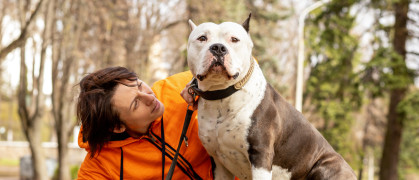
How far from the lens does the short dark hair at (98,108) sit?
131 inches

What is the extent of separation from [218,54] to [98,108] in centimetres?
114

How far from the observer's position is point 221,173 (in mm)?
3277

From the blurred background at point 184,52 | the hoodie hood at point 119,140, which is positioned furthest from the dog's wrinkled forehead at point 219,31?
the blurred background at point 184,52

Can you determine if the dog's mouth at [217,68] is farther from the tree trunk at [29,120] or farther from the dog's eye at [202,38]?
the tree trunk at [29,120]

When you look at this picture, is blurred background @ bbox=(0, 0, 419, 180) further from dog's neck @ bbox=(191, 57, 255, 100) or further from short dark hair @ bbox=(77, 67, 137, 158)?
dog's neck @ bbox=(191, 57, 255, 100)

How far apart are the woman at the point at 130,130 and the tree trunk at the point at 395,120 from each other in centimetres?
1164

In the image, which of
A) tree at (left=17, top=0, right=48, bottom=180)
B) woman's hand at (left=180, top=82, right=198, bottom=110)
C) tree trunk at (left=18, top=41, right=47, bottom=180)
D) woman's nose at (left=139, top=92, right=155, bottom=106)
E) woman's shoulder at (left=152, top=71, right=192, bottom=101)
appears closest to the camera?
woman's hand at (left=180, top=82, right=198, bottom=110)

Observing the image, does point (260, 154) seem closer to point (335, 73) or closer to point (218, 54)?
point (218, 54)

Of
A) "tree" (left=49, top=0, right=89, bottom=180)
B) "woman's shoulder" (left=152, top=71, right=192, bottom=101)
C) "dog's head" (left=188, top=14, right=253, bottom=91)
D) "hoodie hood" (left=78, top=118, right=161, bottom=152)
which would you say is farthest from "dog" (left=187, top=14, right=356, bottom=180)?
"tree" (left=49, top=0, right=89, bottom=180)

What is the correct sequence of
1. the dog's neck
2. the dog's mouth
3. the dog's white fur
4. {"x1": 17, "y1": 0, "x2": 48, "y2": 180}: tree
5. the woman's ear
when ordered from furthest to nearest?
{"x1": 17, "y1": 0, "x2": 48, "y2": 180}: tree < the woman's ear < the dog's neck < the dog's white fur < the dog's mouth

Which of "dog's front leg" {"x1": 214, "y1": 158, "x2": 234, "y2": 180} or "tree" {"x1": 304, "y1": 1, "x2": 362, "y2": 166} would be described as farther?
"tree" {"x1": 304, "y1": 1, "x2": 362, "y2": 166}

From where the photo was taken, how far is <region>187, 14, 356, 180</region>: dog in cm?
279

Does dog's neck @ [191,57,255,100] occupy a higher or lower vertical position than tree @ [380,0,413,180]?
higher

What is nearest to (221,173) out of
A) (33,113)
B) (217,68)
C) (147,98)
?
(147,98)
